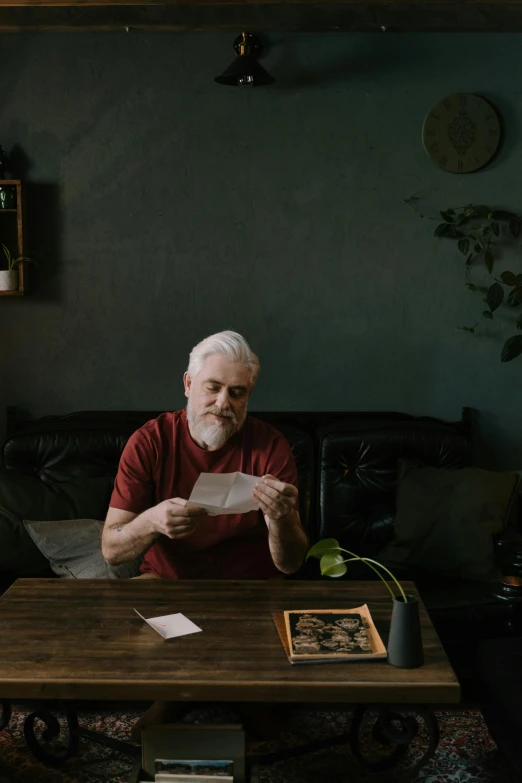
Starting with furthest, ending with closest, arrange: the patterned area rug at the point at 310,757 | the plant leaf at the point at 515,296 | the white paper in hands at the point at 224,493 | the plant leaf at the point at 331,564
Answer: the plant leaf at the point at 515,296 → the patterned area rug at the point at 310,757 → the white paper in hands at the point at 224,493 → the plant leaf at the point at 331,564

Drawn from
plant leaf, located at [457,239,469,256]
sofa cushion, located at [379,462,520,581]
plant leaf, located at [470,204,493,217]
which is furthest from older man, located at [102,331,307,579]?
plant leaf, located at [470,204,493,217]

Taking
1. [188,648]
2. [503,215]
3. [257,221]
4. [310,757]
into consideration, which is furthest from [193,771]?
[503,215]

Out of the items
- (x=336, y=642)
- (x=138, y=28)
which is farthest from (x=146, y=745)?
(x=138, y=28)

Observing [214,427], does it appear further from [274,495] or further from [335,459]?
[335,459]

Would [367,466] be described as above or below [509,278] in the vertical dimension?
below

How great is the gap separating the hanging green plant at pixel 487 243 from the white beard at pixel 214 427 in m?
1.52

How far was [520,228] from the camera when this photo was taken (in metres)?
3.44

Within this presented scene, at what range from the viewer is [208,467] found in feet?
7.68

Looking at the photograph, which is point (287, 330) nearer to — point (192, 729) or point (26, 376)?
point (26, 376)

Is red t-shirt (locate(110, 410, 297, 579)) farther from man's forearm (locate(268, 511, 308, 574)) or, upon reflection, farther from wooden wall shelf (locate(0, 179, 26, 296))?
wooden wall shelf (locate(0, 179, 26, 296))

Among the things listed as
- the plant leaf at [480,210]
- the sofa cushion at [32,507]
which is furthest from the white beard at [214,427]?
the plant leaf at [480,210]

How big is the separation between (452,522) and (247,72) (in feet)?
6.14

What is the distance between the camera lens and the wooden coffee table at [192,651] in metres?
1.59

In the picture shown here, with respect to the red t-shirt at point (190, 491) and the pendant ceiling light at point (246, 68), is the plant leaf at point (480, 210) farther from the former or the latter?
the red t-shirt at point (190, 491)
